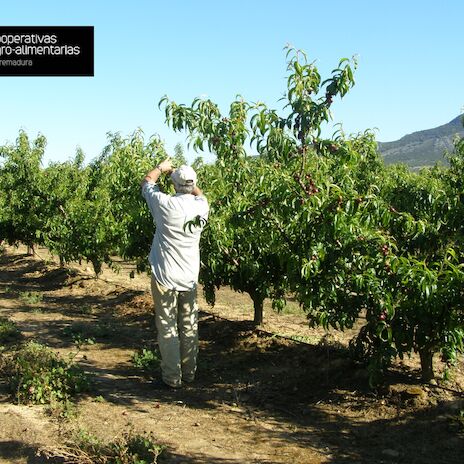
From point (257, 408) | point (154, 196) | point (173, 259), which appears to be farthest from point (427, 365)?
point (154, 196)

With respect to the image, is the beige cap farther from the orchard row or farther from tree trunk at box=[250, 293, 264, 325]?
tree trunk at box=[250, 293, 264, 325]

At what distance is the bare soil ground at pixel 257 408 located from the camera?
4266mm

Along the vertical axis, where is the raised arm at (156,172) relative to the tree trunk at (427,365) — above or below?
above

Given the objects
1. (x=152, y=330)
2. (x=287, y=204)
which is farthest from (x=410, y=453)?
(x=152, y=330)

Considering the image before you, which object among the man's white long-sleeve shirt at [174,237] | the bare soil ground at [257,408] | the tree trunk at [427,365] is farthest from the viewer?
the man's white long-sleeve shirt at [174,237]

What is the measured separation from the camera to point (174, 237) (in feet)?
18.4

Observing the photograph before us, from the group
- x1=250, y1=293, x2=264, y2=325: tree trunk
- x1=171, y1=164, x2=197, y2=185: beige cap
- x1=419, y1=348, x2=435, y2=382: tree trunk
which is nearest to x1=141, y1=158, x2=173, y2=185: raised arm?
x1=171, y1=164, x2=197, y2=185: beige cap

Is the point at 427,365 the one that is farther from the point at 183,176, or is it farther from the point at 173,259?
the point at 183,176

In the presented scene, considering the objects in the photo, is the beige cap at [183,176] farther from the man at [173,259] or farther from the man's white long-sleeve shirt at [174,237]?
the man's white long-sleeve shirt at [174,237]

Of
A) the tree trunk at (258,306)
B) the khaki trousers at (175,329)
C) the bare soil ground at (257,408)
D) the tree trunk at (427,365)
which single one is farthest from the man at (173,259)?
the tree trunk at (427,365)

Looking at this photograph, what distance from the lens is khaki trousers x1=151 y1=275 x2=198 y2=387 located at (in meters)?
5.61

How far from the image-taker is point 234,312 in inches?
402

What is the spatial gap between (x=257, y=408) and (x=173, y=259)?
5.58ft

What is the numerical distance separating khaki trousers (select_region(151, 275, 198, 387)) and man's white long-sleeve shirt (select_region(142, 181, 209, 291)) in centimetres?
13
